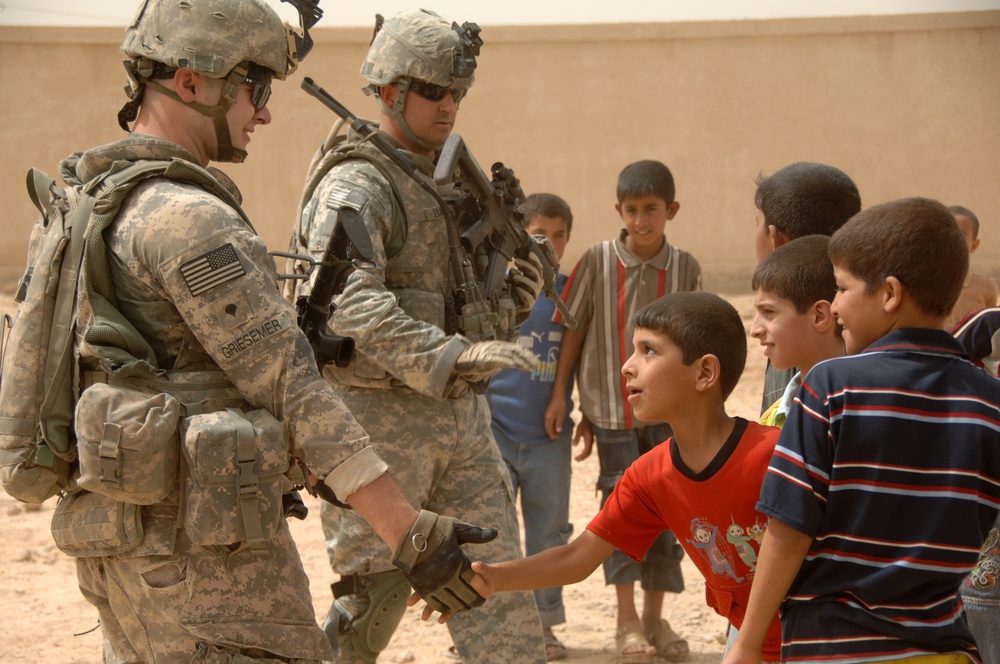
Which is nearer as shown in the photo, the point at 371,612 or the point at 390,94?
the point at 371,612

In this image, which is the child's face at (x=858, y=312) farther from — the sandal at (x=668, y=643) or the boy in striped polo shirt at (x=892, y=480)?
the sandal at (x=668, y=643)

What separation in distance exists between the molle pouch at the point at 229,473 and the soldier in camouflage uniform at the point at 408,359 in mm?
1071

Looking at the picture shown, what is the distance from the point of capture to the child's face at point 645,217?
5152mm

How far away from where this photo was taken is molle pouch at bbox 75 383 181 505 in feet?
7.91

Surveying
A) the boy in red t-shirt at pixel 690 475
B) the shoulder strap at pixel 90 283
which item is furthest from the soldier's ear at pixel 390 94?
the boy in red t-shirt at pixel 690 475

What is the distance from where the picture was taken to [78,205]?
8.43ft

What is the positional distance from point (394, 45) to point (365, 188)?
1.88ft

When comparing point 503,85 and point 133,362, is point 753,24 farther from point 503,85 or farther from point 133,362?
point 133,362

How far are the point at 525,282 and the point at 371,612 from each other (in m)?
1.34

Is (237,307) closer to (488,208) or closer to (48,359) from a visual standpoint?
(48,359)

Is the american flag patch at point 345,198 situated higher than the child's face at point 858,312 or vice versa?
the child's face at point 858,312

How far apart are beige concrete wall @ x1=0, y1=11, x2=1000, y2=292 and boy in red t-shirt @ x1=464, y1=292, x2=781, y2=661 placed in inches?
460

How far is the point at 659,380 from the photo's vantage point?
262 cm

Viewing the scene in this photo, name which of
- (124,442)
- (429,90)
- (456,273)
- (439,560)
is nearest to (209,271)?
(124,442)
